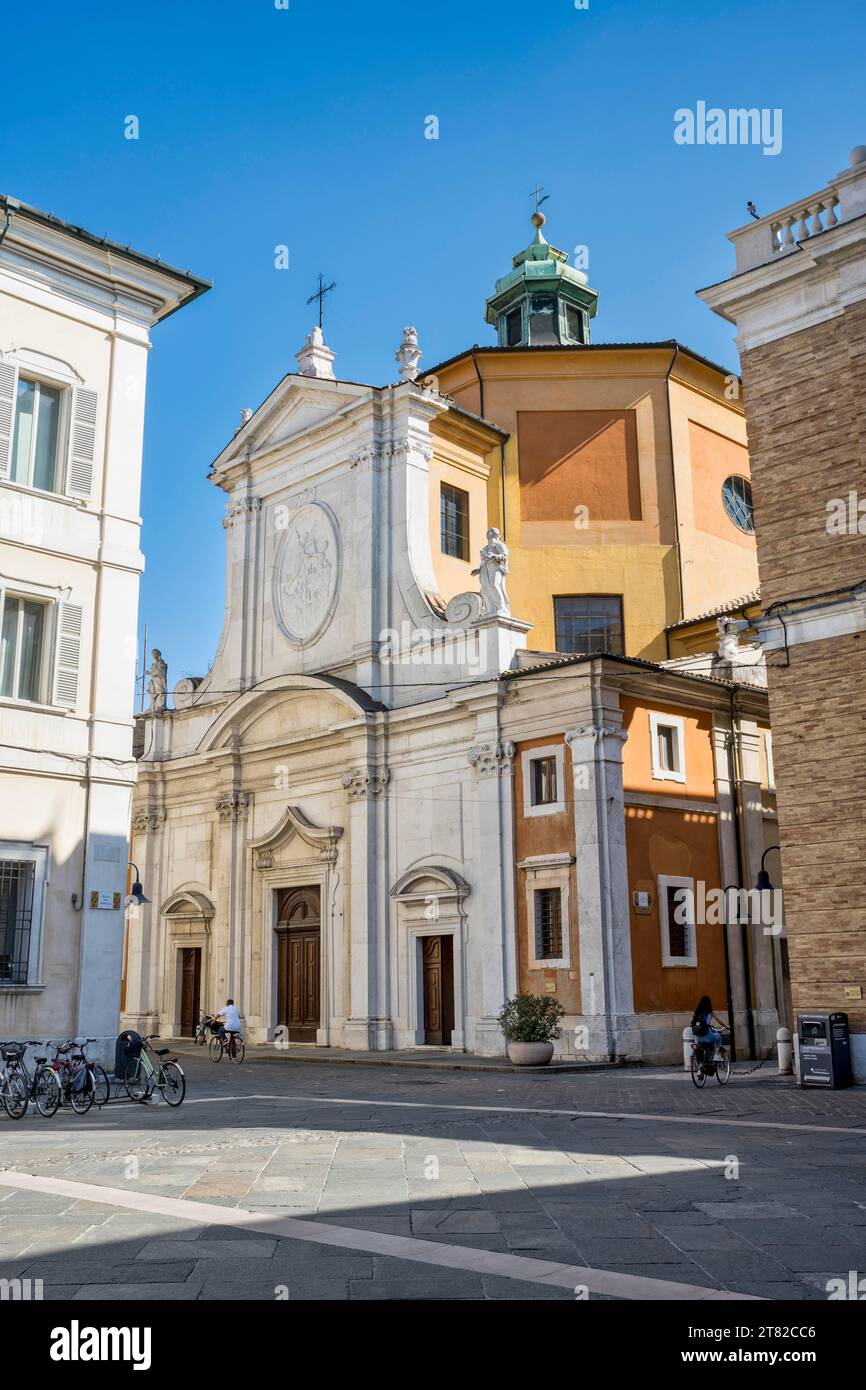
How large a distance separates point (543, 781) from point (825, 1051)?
9.27 m

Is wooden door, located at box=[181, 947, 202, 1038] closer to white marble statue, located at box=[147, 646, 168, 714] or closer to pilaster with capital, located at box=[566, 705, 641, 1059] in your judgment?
white marble statue, located at box=[147, 646, 168, 714]

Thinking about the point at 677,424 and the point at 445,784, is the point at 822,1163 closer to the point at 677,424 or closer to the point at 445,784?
the point at 445,784

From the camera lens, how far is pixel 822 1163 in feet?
33.5

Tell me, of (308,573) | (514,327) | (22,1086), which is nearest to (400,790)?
(308,573)

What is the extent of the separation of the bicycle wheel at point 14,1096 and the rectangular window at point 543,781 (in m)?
12.2

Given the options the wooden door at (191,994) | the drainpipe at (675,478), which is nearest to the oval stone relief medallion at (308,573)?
the drainpipe at (675,478)

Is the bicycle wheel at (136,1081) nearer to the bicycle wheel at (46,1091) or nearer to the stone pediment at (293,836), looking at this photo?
the bicycle wheel at (46,1091)

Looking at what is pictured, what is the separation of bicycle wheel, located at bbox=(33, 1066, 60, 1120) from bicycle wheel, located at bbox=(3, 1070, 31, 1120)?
0.18m

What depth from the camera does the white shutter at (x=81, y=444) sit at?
18.4 m

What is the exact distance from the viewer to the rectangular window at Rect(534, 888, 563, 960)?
23844 millimetres

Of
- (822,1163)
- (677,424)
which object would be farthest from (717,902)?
(822,1163)

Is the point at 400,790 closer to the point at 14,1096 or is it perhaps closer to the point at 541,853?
the point at 541,853

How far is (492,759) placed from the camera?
2541 centimetres
